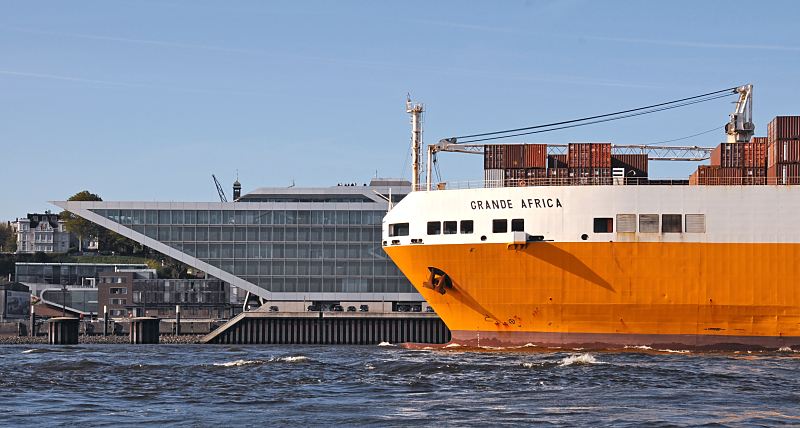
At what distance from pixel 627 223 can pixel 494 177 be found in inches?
339

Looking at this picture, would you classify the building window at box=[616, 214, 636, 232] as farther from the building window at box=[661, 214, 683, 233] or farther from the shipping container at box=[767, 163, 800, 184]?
the shipping container at box=[767, 163, 800, 184]

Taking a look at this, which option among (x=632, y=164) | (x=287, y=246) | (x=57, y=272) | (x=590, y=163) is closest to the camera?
(x=590, y=163)

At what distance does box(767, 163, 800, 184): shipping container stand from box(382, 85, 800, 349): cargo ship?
0.05 m

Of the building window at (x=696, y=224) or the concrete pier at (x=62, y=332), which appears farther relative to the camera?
the concrete pier at (x=62, y=332)

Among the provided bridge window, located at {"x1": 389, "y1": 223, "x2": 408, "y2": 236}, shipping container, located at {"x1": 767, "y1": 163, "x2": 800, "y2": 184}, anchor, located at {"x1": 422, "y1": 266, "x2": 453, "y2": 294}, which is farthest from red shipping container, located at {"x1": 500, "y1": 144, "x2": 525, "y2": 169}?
shipping container, located at {"x1": 767, "y1": 163, "x2": 800, "y2": 184}

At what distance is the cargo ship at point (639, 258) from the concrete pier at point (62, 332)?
125 feet

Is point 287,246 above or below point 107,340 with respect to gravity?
above

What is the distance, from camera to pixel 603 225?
165 feet

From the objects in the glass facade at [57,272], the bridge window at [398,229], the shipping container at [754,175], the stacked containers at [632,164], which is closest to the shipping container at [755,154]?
the shipping container at [754,175]

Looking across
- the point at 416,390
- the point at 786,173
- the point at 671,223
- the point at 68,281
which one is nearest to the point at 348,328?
the point at 671,223

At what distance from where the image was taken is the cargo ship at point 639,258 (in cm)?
4934

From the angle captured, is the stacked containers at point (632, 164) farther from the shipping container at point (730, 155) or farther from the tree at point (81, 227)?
the tree at point (81, 227)

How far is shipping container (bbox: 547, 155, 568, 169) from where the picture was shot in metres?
55.1

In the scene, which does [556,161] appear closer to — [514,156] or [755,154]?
[514,156]
